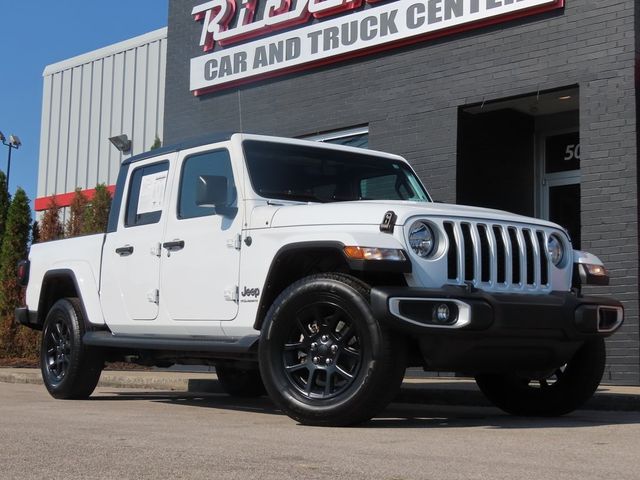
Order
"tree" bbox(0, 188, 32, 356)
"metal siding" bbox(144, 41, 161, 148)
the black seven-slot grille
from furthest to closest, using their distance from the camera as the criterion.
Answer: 1. "metal siding" bbox(144, 41, 161, 148)
2. "tree" bbox(0, 188, 32, 356)
3. the black seven-slot grille

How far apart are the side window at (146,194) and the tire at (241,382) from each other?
2.03 m

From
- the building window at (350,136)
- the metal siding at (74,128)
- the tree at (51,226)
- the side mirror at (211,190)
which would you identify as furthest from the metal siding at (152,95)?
the side mirror at (211,190)

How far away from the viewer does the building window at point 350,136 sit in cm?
1308

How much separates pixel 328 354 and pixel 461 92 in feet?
21.4

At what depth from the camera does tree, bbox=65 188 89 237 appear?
54.2 feet

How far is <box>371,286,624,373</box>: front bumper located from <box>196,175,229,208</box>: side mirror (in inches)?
65.0

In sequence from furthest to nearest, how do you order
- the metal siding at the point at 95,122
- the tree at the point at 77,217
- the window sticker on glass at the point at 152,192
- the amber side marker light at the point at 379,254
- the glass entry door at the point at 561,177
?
the metal siding at the point at 95,122, the tree at the point at 77,217, the glass entry door at the point at 561,177, the window sticker on glass at the point at 152,192, the amber side marker light at the point at 379,254

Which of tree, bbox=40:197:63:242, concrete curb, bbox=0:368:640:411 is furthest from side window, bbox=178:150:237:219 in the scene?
tree, bbox=40:197:63:242

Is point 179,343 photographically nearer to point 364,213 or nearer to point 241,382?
point 364,213

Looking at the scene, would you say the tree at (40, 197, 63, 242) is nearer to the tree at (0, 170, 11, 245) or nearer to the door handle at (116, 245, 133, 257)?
the tree at (0, 170, 11, 245)

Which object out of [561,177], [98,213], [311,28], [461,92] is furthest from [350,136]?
[98,213]

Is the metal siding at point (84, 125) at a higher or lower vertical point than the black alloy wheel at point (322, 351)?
higher

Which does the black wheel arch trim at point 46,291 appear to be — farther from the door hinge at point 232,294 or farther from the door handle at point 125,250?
the door hinge at point 232,294

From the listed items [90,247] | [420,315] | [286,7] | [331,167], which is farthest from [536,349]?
[286,7]
